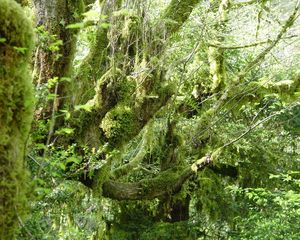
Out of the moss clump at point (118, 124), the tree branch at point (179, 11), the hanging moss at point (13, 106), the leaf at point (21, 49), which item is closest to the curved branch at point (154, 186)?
the moss clump at point (118, 124)

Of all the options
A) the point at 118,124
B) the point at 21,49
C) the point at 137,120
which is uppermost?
the point at 137,120

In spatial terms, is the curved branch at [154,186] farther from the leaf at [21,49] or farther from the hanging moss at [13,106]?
the leaf at [21,49]

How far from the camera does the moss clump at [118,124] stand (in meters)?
5.72

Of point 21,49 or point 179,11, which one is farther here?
point 179,11

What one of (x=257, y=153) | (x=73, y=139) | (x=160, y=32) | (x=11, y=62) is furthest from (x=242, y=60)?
(x=11, y=62)

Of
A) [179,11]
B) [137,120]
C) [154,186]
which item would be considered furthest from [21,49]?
[154,186]

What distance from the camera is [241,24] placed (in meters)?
9.38

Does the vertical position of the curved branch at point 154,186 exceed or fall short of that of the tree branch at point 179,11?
it falls short

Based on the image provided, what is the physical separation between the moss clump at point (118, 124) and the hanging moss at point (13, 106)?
355 cm

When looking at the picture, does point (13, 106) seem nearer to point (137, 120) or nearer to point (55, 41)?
point (55, 41)

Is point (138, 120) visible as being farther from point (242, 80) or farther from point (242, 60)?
point (242, 60)

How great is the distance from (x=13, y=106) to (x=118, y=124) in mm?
3665

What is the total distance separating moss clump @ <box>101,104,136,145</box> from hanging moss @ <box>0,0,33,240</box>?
3550 millimetres

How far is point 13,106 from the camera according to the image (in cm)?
208
